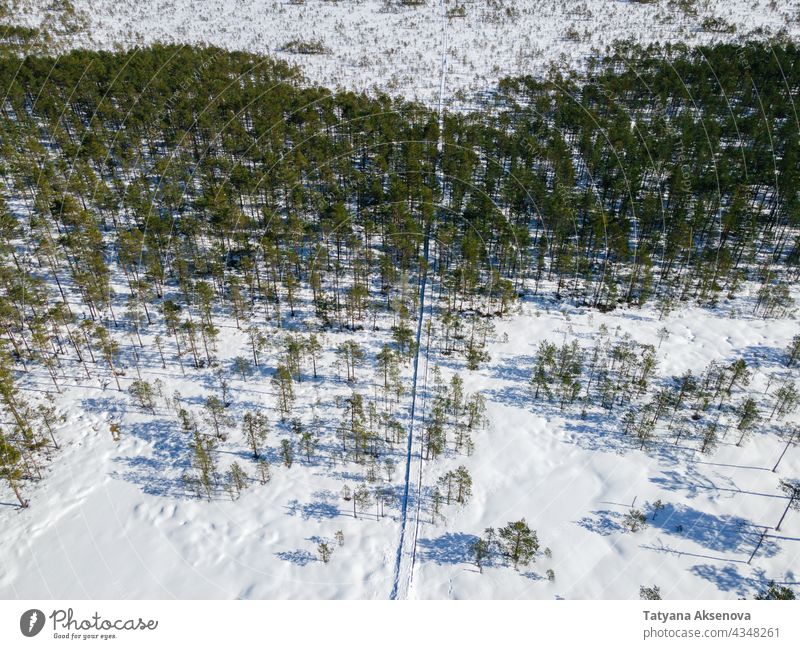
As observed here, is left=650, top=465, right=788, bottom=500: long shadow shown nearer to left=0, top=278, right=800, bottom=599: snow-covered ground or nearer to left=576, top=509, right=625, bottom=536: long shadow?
left=0, top=278, right=800, bottom=599: snow-covered ground

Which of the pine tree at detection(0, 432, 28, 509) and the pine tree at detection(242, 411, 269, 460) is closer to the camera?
the pine tree at detection(0, 432, 28, 509)

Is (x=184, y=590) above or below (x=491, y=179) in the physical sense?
below

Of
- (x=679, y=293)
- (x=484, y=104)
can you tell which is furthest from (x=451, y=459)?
(x=484, y=104)

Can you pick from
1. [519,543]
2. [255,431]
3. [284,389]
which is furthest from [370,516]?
[284,389]

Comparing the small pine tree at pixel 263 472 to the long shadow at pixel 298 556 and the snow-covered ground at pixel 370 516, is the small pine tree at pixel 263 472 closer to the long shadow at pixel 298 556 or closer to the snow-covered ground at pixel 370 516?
the snow-covered ground at pixel 370 516

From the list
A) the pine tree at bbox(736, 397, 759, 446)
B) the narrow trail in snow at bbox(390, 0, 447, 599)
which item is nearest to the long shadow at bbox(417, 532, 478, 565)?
the narrow trail in snow at bbox(390, 0, 447, 599)

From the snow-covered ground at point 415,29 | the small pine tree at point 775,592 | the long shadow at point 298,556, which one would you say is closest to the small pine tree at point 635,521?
the small pine tree at point 775,592

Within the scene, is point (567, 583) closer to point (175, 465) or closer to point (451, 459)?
point (451, 459)
